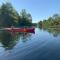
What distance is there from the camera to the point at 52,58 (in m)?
15.7

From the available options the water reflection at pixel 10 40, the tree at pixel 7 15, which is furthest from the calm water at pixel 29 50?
the tree at pixel 7 15

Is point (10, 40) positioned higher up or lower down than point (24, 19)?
lower down

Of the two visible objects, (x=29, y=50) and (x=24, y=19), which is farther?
(x=24, y=19)

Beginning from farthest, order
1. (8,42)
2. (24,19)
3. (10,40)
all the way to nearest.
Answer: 1. (24,19)
2. (10,40)
3. (8,42)

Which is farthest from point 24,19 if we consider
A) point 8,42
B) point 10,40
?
point 8,42

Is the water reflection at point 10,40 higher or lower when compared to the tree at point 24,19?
lower

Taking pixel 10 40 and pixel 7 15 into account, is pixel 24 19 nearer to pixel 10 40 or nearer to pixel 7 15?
pixel 7 15

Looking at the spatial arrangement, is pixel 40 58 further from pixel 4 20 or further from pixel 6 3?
pixel 6 3

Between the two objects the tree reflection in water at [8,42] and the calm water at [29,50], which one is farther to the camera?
the tree reflection in water at [8,42]

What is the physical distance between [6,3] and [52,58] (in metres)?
74.7

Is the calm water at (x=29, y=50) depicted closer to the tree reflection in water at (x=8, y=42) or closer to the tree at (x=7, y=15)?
the tree reflection in water at (x=8, y=42)

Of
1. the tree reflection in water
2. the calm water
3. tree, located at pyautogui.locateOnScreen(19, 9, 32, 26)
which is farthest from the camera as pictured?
tree, located at pyautogui.locateOnScreen(19, 9, 32, 26)

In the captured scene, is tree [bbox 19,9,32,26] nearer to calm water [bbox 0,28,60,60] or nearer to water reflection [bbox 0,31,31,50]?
water reflection [bbox 0,31,31,50]

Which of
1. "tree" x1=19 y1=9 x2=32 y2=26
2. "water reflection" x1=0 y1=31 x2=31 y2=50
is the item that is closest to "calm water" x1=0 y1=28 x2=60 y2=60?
"water reflection" x1=0 y1=31 x2=31 y2=50
